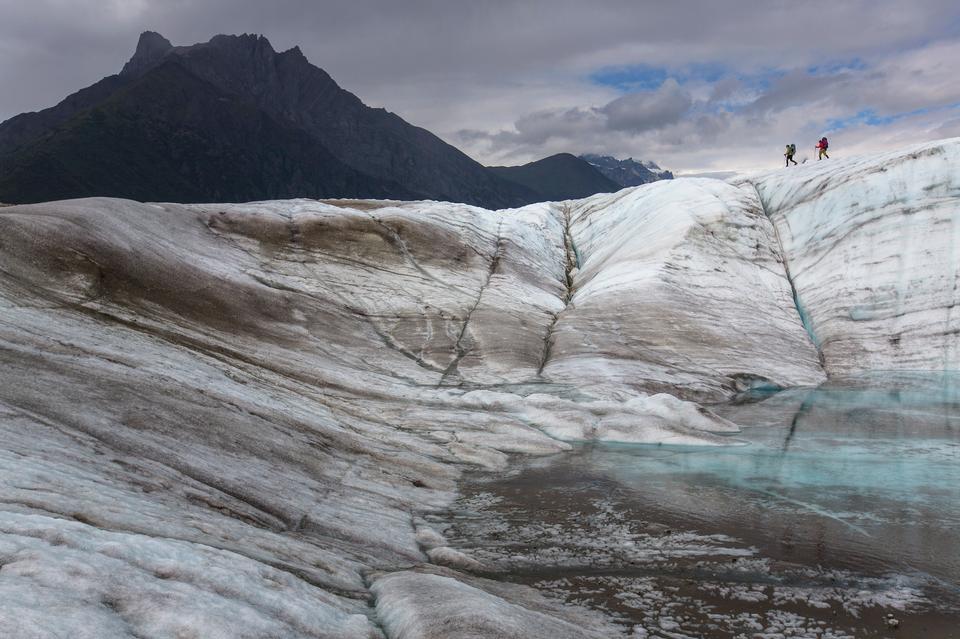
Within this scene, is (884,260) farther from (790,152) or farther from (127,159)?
(127,159)

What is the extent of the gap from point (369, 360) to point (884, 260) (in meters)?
26.4

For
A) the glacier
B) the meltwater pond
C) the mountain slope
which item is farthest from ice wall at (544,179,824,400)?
the mountain slope

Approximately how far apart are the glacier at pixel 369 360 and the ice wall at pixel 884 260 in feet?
0.43

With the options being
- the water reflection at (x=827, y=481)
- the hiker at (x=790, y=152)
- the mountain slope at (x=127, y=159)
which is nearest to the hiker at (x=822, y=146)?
the hiker at (x=790, y=152)

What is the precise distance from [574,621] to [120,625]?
5.20 m

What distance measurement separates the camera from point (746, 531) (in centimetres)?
1188

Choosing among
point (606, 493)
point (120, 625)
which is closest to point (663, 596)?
point (606, 493)

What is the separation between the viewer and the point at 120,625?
5.34 meters

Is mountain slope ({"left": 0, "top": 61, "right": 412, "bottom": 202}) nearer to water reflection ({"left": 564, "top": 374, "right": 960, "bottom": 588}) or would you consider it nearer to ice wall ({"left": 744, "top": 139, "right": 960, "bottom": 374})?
ice wall ({"left": 744, "top": 139, "right": 960, "bottom": 374})

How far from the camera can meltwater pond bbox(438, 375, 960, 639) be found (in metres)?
8.86

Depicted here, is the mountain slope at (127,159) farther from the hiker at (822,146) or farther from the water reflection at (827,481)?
the water reflection at (827,481)

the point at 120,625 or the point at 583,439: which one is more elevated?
the point at 120,625

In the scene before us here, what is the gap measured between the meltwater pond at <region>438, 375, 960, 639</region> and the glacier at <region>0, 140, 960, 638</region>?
119cm

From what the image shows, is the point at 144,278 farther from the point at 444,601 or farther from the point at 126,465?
the point at 444,601
